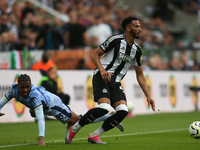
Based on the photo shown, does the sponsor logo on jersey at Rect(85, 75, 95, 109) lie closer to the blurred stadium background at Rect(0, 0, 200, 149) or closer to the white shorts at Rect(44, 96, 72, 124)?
the blurred stadium background at Rect(0, 0, 200, 149)

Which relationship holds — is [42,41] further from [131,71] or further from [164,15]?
[164,15]

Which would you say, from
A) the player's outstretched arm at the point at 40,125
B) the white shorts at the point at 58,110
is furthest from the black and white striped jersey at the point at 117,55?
the player's outstretched arm at the point at 40,125

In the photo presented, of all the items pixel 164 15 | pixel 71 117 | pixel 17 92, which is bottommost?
pixel 71 117

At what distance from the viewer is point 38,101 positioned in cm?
647

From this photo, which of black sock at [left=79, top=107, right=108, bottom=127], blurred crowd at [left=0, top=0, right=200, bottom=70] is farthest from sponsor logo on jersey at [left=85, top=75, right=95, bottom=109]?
black sock at [left=79, top=107, right=108, bottom=127]

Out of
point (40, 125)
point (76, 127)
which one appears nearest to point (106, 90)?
point (76, 127)

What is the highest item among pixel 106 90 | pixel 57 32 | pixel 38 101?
pixel 57 32

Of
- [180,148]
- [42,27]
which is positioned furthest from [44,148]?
[42,27]

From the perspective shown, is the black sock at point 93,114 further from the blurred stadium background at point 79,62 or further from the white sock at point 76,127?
the blurred stadium background at point 79,62

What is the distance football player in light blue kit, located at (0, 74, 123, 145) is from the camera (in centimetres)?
634

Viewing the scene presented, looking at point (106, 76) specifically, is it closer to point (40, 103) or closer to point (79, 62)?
point (40, 103)

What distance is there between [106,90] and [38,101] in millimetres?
1083

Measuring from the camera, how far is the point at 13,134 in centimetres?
862

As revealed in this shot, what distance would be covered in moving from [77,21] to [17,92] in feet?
28.5
